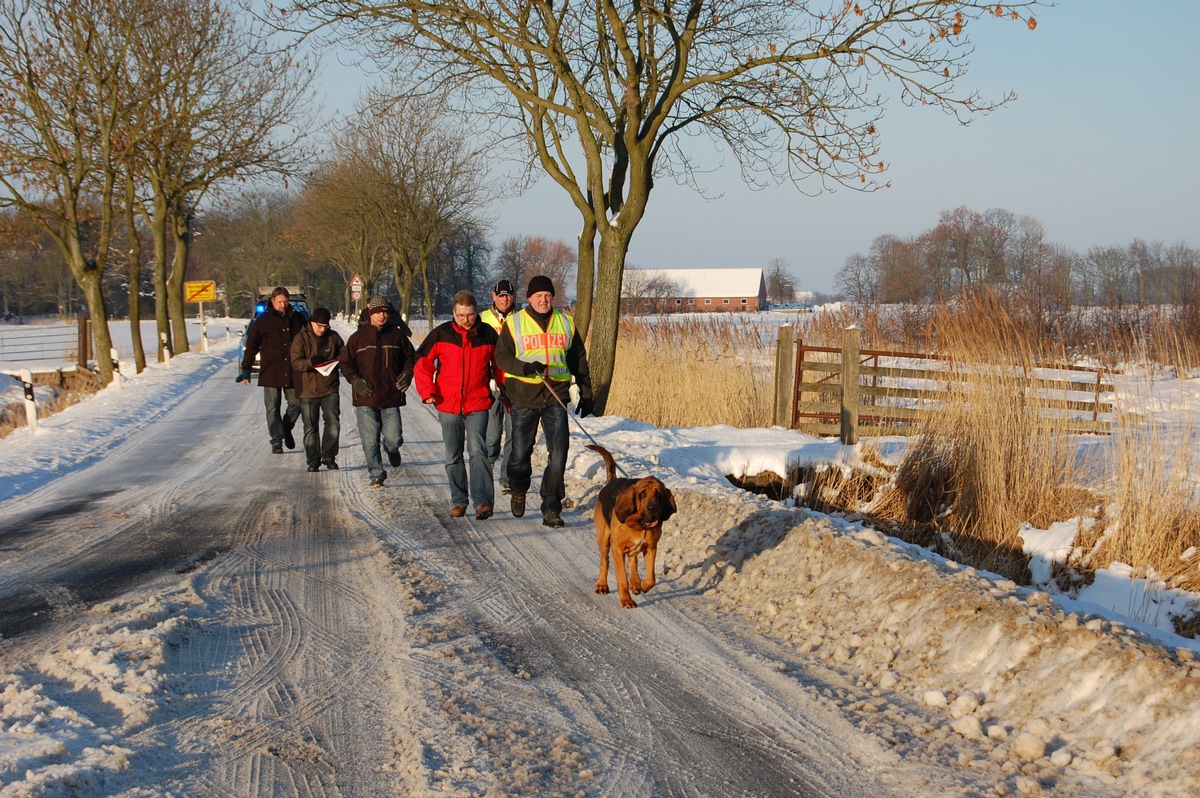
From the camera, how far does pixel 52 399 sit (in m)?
25.4

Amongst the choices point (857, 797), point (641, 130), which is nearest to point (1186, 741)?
point (857, 797)

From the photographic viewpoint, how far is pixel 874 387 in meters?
14.1

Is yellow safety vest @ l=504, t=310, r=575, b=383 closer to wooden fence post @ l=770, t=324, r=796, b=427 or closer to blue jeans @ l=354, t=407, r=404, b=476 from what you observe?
blue jeans @ l=354, t=407, r=404, b=476

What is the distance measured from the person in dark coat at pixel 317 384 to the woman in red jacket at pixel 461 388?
307 centimetres

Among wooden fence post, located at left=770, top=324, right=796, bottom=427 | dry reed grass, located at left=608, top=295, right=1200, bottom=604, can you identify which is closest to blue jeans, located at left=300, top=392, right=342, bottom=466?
dry reed grass, located at left=608, top=295, right=1200, bottom=604

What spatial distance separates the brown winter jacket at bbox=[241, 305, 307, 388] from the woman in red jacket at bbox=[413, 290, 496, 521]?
427 cm

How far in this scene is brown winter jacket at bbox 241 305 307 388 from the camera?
40.9 feet

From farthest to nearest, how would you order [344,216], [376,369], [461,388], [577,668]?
[344,216] → [376,369] → [461,388] → [577,668]

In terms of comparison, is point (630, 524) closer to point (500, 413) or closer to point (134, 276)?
point (500, 413)

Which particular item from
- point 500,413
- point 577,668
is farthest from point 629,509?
point 500,413

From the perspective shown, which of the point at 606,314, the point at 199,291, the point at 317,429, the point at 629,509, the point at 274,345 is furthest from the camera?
the point at 199,291

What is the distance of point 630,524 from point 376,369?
5.56m

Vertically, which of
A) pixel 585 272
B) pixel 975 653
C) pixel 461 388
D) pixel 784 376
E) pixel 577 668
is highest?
pixel 585 272

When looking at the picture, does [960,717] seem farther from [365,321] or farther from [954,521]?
[365,321]
